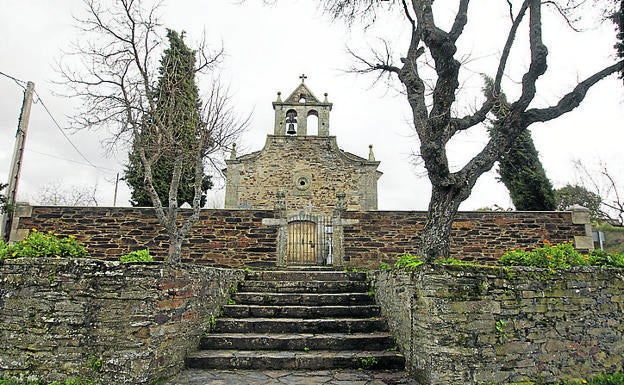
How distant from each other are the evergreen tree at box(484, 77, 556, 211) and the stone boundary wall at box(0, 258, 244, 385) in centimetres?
1480

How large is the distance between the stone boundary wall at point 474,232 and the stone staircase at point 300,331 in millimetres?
3254

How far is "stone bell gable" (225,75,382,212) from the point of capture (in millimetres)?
18891

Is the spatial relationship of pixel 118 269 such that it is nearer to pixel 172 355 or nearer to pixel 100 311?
pixel 100 311

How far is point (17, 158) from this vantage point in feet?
32.6

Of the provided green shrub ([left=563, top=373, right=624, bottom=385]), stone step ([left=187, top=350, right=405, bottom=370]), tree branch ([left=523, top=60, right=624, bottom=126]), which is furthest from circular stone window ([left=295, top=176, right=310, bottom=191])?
green shrub ([left=563, top=373, right=624, bottom=385])

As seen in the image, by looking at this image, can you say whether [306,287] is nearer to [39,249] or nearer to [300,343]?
[300,343]

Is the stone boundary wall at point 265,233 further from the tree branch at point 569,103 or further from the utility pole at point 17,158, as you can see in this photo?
the tree branch at point 569,103

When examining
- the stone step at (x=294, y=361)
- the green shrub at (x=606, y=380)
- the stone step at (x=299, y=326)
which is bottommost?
the green shrub at (x=606, y=380)

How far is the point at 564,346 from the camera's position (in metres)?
4.73

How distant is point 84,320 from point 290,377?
8.14ft

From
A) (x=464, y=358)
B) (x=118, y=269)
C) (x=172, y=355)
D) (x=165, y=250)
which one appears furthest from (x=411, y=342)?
(x=165, y=250)

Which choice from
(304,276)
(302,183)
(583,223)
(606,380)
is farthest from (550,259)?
(302,183)

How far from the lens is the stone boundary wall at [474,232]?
1055cm

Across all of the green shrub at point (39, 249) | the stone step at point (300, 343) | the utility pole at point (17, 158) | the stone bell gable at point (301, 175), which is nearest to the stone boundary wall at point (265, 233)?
the utility pole at point (17, 158)
